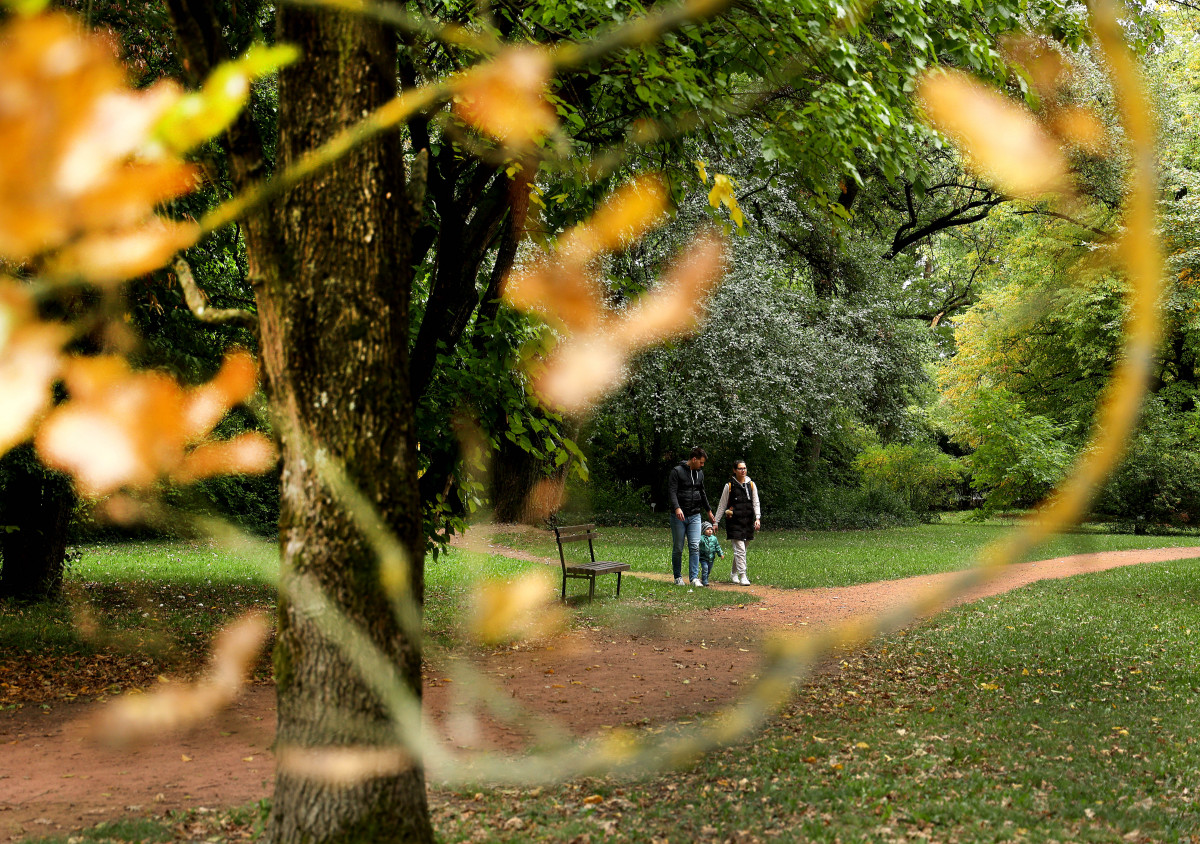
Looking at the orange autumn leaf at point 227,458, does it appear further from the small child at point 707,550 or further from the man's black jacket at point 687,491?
the small child at point 707,550

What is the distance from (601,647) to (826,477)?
20525 mm

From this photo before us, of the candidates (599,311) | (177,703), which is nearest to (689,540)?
(599,311)

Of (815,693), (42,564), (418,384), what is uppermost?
(418,384)

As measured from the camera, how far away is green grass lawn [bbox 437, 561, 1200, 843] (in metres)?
4.62

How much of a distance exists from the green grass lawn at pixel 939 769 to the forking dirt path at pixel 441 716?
105 centimetres

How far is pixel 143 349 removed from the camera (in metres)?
8.70

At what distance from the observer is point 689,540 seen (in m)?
13.9

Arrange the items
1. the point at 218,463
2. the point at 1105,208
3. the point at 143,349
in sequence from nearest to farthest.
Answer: the point at 1105,208, the point at 143,349, the point at 218,463

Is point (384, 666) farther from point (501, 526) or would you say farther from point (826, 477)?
point (826, 477)

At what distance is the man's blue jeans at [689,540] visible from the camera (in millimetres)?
13602

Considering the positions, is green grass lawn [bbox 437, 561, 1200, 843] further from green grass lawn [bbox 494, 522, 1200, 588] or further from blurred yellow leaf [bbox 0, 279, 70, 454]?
green grass lawn [bbox 494, 522, 1200, 588]

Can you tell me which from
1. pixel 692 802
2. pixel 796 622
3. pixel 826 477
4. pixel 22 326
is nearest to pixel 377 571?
pixel 692 802

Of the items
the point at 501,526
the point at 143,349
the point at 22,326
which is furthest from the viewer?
the point at 501,526

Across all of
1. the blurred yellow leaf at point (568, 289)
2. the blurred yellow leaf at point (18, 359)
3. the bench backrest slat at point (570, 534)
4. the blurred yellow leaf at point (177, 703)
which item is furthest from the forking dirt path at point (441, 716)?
the blurred yellow leaf at point (568, 289)
